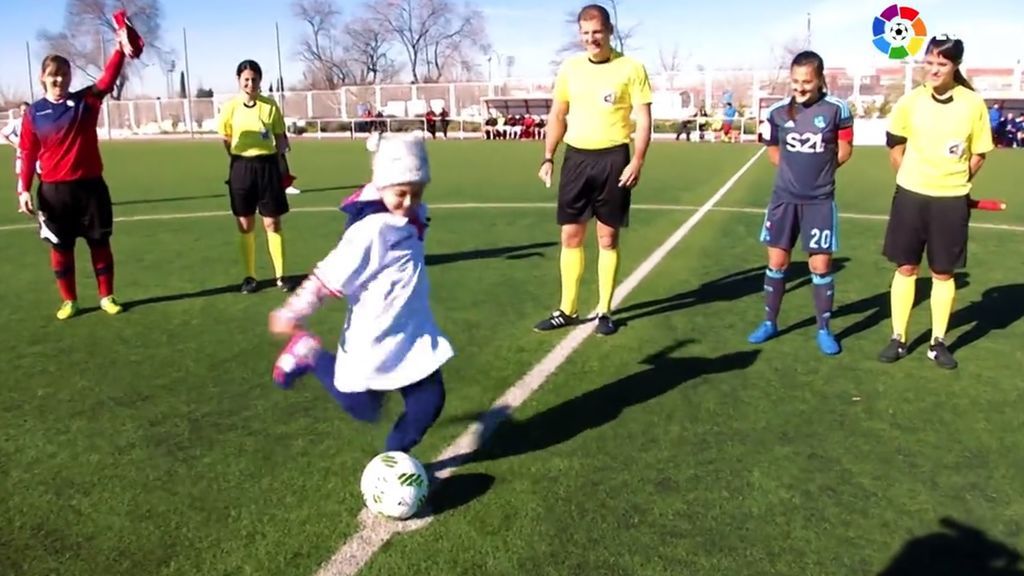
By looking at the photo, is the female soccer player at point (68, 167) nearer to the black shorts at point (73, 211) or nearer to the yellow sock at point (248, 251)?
the black shorts at point (73, 211)

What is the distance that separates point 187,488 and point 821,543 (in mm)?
2827

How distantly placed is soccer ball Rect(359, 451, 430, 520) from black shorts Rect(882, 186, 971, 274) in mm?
3799

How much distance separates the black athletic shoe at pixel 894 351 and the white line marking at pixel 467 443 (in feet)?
6.82

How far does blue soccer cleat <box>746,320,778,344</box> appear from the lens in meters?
6.39

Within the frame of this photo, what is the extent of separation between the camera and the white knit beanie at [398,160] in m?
3.68

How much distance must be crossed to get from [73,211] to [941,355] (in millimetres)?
6714

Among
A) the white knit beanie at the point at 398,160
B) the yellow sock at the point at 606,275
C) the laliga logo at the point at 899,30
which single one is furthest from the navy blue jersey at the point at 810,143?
the laliga logo at the point at 899,30

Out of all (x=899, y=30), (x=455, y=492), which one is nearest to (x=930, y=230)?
(x=455, y=492)

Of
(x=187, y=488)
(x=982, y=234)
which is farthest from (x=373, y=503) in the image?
(x=982, y=234)

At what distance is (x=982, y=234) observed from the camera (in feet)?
35.8

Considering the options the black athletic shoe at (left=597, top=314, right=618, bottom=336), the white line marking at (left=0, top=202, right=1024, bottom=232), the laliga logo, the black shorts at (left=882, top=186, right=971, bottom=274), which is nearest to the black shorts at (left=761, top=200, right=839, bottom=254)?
the black shorts at (left=882, top=186, right=971, bottom=274)

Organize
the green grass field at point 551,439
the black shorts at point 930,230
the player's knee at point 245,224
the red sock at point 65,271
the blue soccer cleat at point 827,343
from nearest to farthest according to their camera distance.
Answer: the green grass field at point 551,439, the black shorts at point 930,230, the blue soccer cleat at point 827,343, the red sock at point 65,271, the player's knee at point 245,224

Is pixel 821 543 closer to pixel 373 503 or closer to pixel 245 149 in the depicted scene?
pixel 373 503

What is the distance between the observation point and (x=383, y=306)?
151 inches
